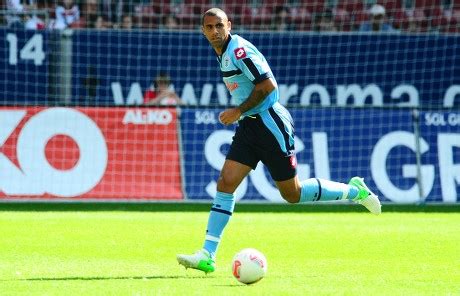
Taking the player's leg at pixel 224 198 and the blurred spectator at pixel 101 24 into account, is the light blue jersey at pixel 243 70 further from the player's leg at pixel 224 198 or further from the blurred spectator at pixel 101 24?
the blurred spectator at pixel 101 24

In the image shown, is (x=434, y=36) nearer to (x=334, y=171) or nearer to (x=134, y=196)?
(x=334, y=171)

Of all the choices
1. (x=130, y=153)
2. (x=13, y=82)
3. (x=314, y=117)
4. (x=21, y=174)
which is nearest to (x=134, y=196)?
(x=130, y=153)

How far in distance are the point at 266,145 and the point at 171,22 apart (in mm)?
11853

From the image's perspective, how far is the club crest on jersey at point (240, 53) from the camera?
862 centimetres

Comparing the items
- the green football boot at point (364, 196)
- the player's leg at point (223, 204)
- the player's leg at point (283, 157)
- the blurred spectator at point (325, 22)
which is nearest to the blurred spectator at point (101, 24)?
the blurred spectator at point (325, 22)

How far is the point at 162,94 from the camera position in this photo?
18.5 metres

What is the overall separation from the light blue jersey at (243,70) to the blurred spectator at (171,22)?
38.4 feet

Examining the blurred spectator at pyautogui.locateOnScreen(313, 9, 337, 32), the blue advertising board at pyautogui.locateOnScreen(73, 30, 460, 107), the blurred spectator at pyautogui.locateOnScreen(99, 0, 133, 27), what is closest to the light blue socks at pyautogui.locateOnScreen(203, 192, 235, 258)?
the blue advertising board at pyautogui.locateOnScreen(73, 30, 460, 107)

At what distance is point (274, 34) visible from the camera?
1978 centimetres

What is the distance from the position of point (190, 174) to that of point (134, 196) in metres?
0.89

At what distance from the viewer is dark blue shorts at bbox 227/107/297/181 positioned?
29.2ft

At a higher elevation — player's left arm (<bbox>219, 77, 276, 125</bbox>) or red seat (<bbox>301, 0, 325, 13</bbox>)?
red seat (<bbox>301, 0, 325, 13</bbox>)

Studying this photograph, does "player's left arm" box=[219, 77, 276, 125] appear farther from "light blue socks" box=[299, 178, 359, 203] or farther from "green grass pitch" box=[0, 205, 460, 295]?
"green grass pitch" box=[0, 205, 460, 295]

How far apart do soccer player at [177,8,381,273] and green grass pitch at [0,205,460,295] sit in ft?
1.51
